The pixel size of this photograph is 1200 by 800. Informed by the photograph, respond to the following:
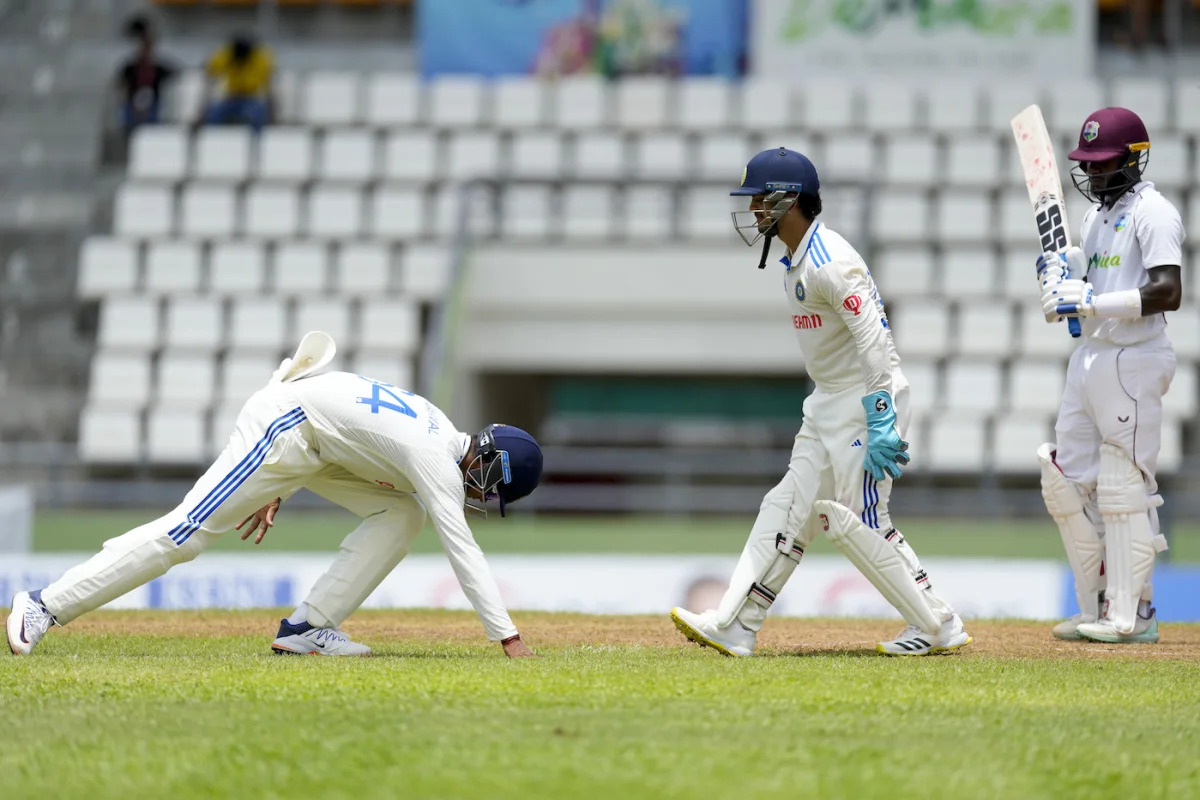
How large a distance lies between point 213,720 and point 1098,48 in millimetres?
19451

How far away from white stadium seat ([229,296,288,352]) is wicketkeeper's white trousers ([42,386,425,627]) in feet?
35.1

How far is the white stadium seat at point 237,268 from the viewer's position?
61.2 feet

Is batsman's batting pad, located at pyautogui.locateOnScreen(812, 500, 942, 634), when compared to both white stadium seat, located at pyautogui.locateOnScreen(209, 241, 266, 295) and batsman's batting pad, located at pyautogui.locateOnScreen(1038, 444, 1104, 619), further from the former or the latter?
white stadium seat, located at pyautogui.locateOnScreen(209, 241, 266, 295)

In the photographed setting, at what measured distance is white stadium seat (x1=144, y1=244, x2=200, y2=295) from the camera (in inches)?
738

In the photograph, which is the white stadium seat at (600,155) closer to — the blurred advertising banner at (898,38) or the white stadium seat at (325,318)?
the blurred advertising banner at (898,38)

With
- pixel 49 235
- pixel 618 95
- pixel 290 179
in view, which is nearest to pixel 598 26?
pixel 618 95

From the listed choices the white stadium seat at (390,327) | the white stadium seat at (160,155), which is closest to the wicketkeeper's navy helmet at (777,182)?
the white stadium seat at (390,327)

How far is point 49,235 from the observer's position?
70.6 ft

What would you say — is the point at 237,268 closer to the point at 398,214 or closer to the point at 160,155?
the point at 398,214

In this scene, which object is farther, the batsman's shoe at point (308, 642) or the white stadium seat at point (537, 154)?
the white stadium seat at point (537, 154)

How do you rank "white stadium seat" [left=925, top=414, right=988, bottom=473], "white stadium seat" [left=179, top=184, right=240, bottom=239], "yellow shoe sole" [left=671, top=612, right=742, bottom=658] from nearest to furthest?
"yellow shoe sole" [left=671, top=612, right=742, bottom=658] → "white stadium seat" [left=925, top=414, right=988, bottom=473] → "white stadium seat" [left=179, top=184, right=240, bottom=239]

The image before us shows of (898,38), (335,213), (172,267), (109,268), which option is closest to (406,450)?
(172,267)

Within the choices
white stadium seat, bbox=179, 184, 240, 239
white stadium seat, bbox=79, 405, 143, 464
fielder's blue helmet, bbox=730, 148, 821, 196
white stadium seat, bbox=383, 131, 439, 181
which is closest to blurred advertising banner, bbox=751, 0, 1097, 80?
white stadium seat, bbox=383, 131, 439, 181

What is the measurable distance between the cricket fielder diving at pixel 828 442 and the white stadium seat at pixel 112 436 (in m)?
11.1
